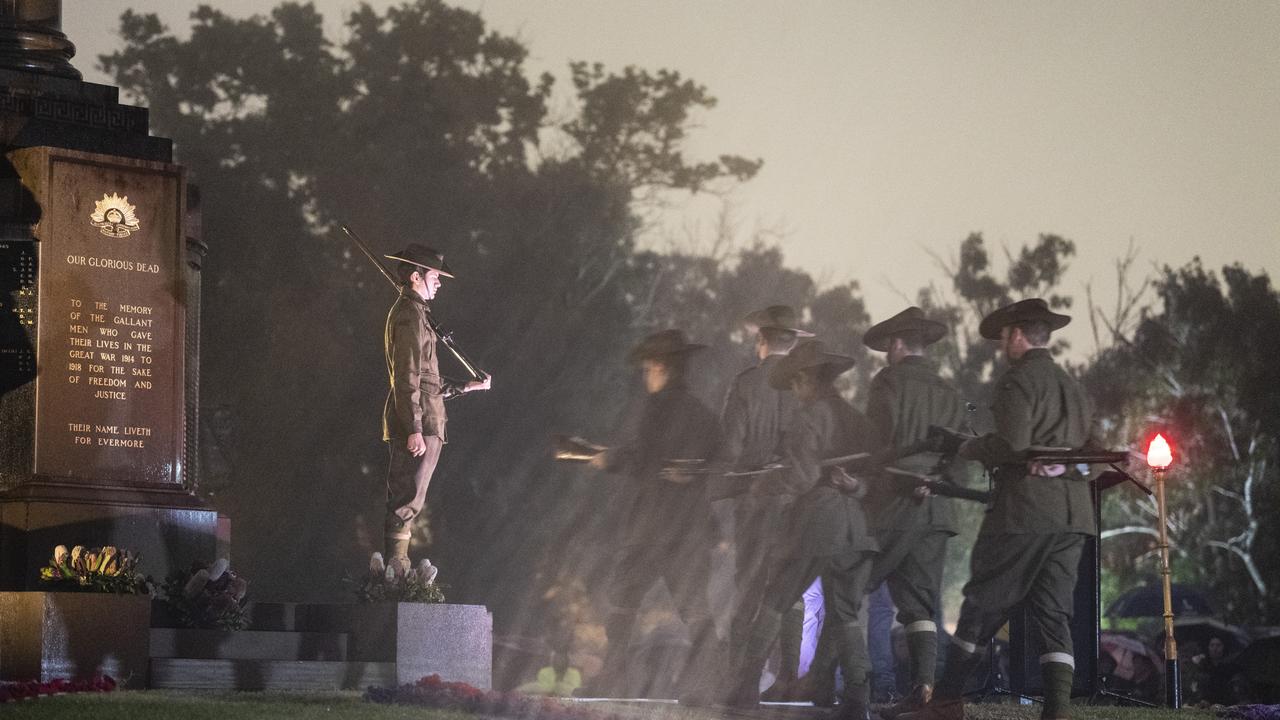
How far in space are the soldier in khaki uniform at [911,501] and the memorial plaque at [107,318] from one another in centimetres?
578

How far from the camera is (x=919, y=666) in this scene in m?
12.9

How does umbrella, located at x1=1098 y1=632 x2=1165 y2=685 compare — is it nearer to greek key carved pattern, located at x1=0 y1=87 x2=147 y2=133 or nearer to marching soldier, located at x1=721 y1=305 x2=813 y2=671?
marching soldier, located at x1=721 y1=305 x2=813 y2=671

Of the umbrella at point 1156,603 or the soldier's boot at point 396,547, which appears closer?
the soldier's boot at point 396,547

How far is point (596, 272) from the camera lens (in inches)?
1590

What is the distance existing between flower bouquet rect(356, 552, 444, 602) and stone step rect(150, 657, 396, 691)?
0.62 m

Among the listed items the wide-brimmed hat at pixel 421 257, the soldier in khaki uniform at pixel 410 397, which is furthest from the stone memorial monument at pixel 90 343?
the wide-brimmed hat at pixel 421 257

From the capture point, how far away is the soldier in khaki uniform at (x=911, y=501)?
1302cm

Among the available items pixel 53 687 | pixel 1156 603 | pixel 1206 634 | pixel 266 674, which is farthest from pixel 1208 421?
pixel 53 687

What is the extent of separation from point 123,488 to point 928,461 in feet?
20.9

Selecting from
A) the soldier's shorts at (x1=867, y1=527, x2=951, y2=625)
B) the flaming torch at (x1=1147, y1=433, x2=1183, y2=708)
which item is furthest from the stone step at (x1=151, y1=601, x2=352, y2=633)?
Result: the flaming torch at (x1=1147, y1=433, x2=1183, y2=708)

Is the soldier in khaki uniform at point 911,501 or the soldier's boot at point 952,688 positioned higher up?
the soldier in khaki uniform at point 911,501

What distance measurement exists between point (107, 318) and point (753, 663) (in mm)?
6001

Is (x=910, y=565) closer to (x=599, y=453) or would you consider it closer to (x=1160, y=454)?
(x=599, y=453)

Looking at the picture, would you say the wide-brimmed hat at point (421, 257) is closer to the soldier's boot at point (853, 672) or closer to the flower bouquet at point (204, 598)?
the flower bouquet at point (204, 598)
